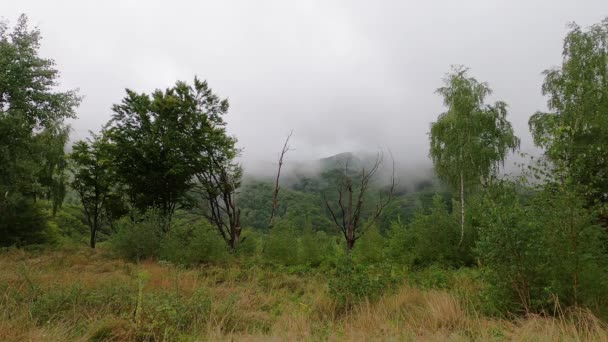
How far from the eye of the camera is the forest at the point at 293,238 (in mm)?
4750

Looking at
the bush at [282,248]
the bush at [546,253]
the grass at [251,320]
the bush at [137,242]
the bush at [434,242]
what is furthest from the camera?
the bush at [282,248]

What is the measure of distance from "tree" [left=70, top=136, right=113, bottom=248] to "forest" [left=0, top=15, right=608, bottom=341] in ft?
0.45

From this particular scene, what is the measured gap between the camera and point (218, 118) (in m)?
18.6

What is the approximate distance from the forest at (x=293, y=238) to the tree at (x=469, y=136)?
0.24 feet

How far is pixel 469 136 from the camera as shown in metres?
16.7

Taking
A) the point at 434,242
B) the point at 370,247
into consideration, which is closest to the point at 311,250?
the point at 370,247

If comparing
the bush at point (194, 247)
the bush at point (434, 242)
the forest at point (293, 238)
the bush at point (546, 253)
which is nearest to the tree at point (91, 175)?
the forest at point (293, 238)

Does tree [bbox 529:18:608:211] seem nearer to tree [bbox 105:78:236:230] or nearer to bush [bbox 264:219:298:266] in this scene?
bush [bbox 264:219:298:266]

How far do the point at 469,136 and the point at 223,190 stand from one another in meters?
13.0

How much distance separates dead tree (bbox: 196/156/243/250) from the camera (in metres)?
18.4

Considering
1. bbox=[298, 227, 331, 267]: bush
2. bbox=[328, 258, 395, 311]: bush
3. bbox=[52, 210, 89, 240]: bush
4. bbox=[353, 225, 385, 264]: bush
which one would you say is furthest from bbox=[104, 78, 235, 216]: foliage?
bbox=[52, 210, 89, 240]: bush

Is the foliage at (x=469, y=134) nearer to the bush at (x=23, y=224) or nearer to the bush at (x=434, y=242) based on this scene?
the bush at (x=434, y=242)

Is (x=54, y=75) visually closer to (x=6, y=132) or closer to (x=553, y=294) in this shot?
(x=6, y=132)

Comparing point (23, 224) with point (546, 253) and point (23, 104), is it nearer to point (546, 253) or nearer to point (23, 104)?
point (23, 104)
